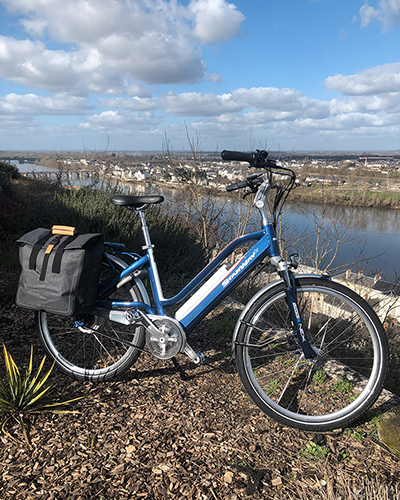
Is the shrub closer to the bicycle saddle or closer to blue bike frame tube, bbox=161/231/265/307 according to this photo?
blue bike frame tube, bbox=161/231/265/307

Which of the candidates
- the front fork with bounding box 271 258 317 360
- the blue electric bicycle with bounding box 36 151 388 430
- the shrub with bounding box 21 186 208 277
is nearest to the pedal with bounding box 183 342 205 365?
the blue electric bicycle with bounding box 36 151 388 430

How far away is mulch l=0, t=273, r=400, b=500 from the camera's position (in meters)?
1.65

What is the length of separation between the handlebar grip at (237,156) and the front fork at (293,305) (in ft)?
1.97

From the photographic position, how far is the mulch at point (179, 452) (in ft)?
5.40

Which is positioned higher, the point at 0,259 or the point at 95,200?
the point at 95,200

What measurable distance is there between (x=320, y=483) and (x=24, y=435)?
4.69ft

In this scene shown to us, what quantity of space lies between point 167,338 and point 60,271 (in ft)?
2.43

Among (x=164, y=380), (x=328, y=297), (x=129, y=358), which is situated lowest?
(x=164, y=380)

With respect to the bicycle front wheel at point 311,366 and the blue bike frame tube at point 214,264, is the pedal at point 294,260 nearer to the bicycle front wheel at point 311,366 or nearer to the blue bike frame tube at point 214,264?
the bicycle front wheel at point 311,366

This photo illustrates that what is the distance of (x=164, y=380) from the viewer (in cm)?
252

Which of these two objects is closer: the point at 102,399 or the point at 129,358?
the point at 102,399

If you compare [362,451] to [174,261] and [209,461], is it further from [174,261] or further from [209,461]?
[174,261]

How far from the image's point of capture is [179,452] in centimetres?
188

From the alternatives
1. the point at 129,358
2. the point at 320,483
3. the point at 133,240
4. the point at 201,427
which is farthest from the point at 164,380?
the point at 133,240
